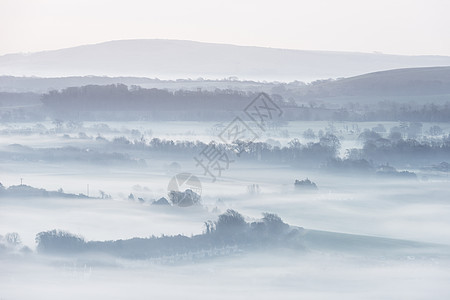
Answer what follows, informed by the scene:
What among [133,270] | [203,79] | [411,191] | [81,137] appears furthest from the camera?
[203,79]

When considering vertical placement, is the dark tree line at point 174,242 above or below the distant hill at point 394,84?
below

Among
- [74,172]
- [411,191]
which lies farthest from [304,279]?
[74,172]

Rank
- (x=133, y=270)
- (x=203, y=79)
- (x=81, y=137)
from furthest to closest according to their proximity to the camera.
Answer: (x=203, y=79) < (x=81, y=137) < (x=133, y=270)

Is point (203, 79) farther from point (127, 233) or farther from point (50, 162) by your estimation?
point (127, 233)

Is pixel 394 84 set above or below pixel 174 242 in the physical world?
above

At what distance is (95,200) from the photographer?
12742 millimetres

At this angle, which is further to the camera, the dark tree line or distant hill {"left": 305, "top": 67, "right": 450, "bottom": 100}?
distant hill {"left": 305, "top": 67, "right": 450, "bottom": 100}

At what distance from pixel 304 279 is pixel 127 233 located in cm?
222

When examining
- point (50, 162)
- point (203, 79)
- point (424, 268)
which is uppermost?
point (203, 79)

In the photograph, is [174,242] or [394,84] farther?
[394,84]

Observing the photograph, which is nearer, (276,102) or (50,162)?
(50,162)

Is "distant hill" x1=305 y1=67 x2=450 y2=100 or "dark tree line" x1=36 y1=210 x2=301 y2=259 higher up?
"distant hill" x1=305 y1=67 x2=450 y2=100

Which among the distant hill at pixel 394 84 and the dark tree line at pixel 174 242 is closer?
the dark tree line at pixel 174 242

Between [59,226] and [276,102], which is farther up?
[276,102]
